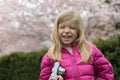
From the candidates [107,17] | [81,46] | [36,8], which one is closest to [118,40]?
[107,17]

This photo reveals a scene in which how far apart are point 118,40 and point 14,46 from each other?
1700 millimetres

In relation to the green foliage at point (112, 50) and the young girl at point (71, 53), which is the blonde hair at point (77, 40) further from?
the green foliage at point (112, 50)

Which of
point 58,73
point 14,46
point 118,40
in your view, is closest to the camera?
point 58,73

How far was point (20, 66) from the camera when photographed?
26.6ft

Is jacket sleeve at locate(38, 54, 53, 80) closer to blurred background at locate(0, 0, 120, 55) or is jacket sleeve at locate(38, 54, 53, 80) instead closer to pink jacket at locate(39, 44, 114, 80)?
pink jacket at locate(39, 44, 114, 80)

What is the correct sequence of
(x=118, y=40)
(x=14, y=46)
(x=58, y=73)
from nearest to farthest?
(x=58, y=73) → (x=118, y=40) → (x=14, y=46)

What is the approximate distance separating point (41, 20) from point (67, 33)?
11.7 ft

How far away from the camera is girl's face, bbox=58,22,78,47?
557cm

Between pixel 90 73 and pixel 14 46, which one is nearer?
pixel 90 73

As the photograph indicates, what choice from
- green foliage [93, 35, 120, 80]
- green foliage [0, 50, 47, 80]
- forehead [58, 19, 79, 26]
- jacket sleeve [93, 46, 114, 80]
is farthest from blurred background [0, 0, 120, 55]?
forehead [58, 19, 79, 26]

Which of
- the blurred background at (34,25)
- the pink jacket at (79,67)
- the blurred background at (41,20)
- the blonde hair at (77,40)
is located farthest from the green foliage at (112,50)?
the blonde hair at (77,40)

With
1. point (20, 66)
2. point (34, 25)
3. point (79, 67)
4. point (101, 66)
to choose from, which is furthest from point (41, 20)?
point (79, 67)

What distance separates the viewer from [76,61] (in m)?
5.49

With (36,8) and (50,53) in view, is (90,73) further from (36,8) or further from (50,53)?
(36,8)
